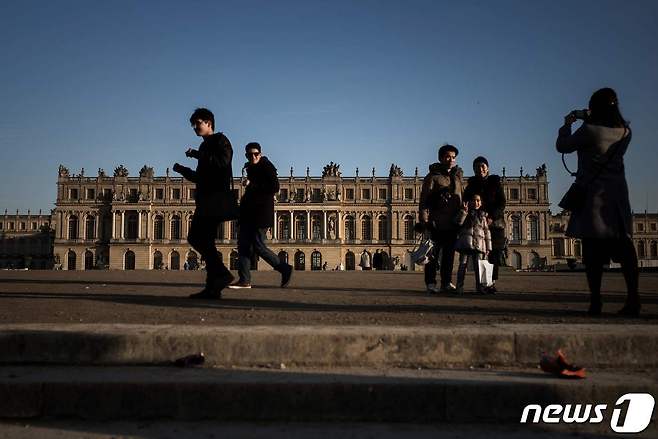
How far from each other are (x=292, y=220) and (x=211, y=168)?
59996 mm

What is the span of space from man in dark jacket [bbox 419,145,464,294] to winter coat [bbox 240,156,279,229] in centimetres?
194

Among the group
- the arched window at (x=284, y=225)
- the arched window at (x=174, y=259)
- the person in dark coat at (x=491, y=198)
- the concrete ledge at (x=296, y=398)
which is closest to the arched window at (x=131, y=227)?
the arched window at (x=174, y=259)

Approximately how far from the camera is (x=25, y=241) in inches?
3487

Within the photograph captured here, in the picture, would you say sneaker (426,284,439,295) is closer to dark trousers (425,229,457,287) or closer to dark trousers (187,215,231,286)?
dark trousers (425,229,457,287)

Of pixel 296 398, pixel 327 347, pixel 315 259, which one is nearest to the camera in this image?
pixel 296 398

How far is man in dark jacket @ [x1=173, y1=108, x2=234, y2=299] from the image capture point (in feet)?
17.7

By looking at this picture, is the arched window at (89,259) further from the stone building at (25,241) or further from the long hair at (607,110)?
the long hair at (607,110)

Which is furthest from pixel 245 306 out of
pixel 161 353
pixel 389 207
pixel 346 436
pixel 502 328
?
pixel 389 207

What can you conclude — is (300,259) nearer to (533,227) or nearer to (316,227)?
(316,227)

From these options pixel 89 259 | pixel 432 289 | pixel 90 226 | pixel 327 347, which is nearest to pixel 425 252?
pixel 432 289

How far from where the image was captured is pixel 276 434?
88.9 inches

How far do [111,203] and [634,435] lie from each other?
6830cm

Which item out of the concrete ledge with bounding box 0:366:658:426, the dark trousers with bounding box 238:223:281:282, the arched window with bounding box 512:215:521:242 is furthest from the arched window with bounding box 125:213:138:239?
the concrete ledge with bounding box 0:366:658:426

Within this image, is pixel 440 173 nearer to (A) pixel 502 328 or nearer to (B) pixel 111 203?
(A) pixel 502 328
